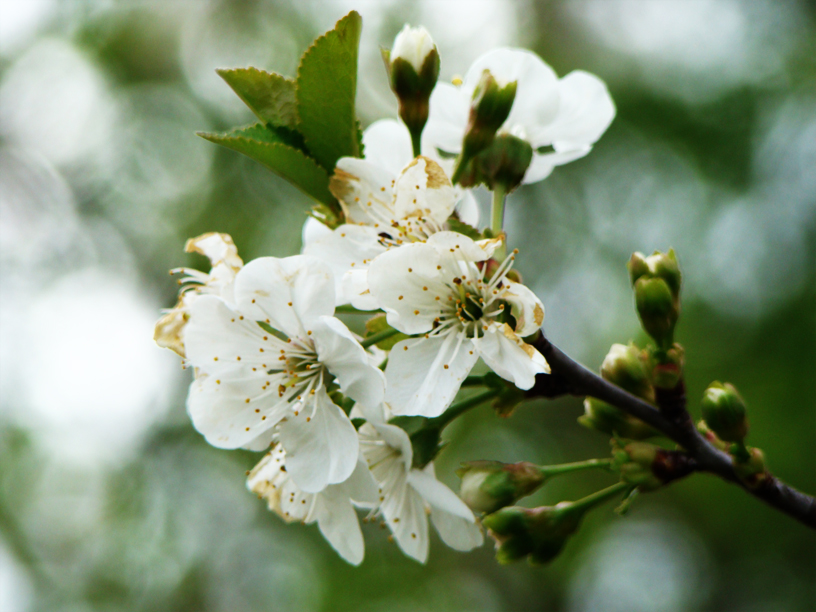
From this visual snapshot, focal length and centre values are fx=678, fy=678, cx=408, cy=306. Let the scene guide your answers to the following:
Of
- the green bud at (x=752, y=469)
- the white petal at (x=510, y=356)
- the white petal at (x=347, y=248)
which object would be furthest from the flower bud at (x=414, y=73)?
the green bud at (x=752, y=469)

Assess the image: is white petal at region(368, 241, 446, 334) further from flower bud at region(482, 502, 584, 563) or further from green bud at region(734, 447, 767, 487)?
green bud at region(734, 447, 767, 487)

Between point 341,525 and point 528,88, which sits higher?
point 528,88

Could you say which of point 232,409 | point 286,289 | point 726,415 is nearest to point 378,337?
point 286,289

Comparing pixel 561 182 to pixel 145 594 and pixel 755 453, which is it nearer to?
pixel 145 594

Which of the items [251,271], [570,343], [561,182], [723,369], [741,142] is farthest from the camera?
[561,182]

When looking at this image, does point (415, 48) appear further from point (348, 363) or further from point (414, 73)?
point (348, 363)

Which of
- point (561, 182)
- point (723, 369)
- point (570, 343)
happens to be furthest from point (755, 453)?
point (561, 182)
